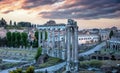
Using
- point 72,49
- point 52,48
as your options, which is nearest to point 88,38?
point 52,48

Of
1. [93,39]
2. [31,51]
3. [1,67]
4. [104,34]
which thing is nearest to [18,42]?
[31,51]

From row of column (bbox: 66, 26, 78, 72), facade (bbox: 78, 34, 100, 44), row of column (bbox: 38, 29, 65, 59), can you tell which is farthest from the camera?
facade (bbox: 78, 34, 100, 44)

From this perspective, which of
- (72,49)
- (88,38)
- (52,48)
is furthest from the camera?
(88,38)

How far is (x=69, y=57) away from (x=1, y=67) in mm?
10260

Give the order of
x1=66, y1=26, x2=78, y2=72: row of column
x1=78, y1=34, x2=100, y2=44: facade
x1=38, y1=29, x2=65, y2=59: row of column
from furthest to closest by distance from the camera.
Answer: x1=78, y1=34, x2=100, y2=44: facade, x1=38, y1=29, x2=65, y2=59: row of column, x1=66, y1=26, x2=78, y2=72: row of column

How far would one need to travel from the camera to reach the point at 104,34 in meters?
65.2

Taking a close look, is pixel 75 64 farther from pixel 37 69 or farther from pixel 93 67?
pixel 37 69

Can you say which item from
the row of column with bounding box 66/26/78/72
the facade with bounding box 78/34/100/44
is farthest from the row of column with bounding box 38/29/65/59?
the facade with bounding box 78/34/100/44

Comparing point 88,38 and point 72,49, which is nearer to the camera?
A: point 72,49

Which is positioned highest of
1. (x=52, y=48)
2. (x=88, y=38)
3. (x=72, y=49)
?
(x=72, y=49)

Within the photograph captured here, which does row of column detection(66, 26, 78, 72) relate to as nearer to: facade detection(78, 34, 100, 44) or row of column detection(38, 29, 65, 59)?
row of column detection(38, 29, 65, 59)

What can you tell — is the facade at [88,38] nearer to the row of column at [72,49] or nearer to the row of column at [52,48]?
the row of column at [52,48]

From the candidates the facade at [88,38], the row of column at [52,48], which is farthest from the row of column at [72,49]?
the facade at [88,38]

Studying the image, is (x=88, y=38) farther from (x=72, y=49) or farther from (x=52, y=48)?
(x=72, y=49)
